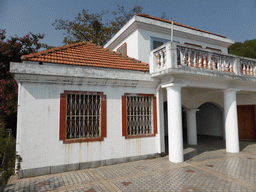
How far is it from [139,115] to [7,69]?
10.8m

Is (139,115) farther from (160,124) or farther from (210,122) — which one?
(210,122)

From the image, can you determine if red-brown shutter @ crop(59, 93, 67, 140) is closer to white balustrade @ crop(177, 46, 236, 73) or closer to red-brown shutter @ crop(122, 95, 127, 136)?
red-brown shutter @ crop(122, 95, 127, 136)

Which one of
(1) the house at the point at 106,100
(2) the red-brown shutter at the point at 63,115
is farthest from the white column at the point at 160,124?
(2) the red-brown shutter at the point at 63,115

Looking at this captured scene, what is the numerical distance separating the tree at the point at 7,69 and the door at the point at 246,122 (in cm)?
1485

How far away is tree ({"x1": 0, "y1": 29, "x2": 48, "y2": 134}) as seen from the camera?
430 inches

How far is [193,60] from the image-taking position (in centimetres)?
715

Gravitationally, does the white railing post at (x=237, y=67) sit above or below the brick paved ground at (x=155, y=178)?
above

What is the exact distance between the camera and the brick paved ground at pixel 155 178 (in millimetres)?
4626

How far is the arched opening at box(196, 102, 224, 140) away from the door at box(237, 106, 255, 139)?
1.69 m

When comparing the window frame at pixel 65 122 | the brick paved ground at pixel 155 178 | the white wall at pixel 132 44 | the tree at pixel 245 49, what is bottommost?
the brick paved ground at pixel 155 178

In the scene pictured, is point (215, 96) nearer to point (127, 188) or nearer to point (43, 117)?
point (127, 188)

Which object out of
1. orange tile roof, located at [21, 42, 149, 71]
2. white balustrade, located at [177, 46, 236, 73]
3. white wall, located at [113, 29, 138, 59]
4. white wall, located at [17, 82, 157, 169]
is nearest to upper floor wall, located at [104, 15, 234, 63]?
white wall, located at [113, 29, 138, 59]

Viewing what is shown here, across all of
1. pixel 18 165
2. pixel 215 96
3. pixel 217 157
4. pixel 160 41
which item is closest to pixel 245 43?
pixel 215 96

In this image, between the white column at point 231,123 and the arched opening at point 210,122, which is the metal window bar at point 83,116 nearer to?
the white column at point 231,123
